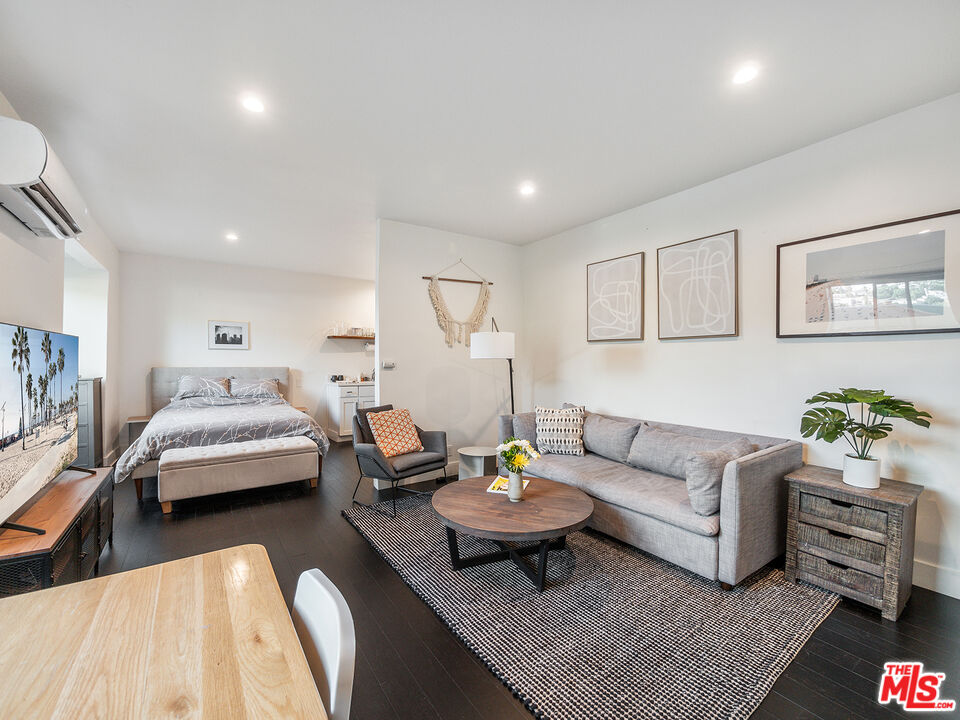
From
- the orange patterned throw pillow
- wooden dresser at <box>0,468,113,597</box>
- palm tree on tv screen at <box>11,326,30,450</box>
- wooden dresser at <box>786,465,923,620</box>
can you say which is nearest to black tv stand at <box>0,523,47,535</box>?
wooden dresser at <box>0,468,113,597</box>

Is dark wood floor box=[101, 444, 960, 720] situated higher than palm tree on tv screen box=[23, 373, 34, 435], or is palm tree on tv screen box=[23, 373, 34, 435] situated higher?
palm tree on tv screen box=[23, 373, 34, 435]

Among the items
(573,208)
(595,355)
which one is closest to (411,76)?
(573,208)

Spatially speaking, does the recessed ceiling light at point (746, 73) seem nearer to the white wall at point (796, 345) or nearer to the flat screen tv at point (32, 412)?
the white wall at point (796, 345)

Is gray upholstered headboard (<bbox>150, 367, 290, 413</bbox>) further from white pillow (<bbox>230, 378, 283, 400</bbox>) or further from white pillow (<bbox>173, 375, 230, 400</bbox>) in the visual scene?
white pillow (<bbox>230, 378, 283, 400</bbox>)

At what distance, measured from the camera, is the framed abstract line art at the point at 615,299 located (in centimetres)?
371

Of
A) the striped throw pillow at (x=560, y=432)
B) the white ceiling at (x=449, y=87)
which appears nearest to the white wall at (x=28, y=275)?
the white ceiling at (x=449, y=87)

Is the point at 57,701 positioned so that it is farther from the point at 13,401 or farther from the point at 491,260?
the point at 491,260

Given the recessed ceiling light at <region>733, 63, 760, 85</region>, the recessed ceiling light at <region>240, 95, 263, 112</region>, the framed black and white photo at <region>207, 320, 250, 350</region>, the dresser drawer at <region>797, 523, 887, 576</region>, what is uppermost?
the recessed ceiling light at <region>733, 63, 760, 85</region>

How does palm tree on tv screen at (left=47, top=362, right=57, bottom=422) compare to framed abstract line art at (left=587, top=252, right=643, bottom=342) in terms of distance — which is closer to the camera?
palm tree on tv screen at (left=47, top=362, right=57, bottom=422)

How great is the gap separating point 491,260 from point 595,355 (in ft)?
5.49

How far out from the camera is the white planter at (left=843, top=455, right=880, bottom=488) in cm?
217

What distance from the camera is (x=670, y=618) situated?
2.04 meters

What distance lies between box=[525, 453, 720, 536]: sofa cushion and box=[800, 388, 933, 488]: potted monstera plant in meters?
0.75

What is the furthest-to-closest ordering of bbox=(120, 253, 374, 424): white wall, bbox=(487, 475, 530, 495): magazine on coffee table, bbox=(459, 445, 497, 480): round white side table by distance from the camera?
bbox=(120, 253, 374, 424): white wall < bbox=(459, 445, 497, 480): round white side table < bbox=(487, 475, 530, 495): magazine on coffee table
